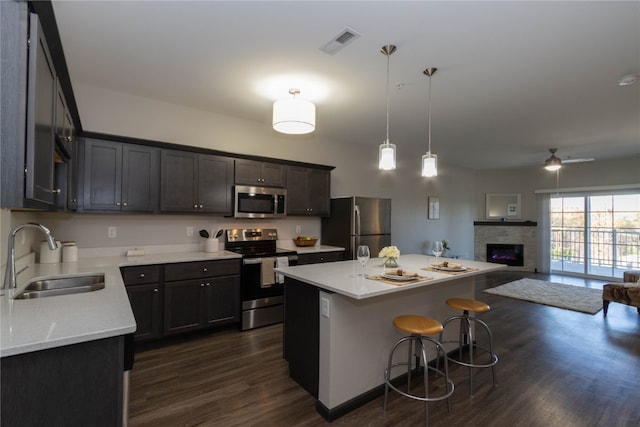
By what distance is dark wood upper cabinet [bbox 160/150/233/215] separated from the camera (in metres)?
3.39

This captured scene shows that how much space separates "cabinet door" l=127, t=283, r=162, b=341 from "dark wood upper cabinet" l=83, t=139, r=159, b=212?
87 cm

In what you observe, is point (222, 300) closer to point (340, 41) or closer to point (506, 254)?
point (340, 41)

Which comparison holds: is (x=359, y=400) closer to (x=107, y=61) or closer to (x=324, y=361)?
(x=324, y=361)

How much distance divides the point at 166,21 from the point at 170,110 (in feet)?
5.63

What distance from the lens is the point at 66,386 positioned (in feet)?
3.83

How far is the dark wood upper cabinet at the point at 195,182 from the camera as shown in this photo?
11.1 ft

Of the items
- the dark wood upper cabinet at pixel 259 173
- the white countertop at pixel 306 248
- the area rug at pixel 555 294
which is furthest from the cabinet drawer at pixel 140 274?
the area rug at pixel 555 294

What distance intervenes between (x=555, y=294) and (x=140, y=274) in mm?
6447

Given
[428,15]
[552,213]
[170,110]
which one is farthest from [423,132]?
[552,213]

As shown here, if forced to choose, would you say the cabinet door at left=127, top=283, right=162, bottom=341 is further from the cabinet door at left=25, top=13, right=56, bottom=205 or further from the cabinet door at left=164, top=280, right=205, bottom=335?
the cabinet door at left=25, top=13, right=56, bottom=205

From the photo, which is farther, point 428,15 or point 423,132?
point 423,132

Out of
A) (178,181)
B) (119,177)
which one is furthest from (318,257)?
(119,177)

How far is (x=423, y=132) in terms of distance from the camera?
15.6 ft

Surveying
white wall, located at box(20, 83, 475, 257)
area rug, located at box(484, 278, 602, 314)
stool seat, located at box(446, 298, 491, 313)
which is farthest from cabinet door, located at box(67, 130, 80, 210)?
area rug, located at box(484, 278, 602, 314)
